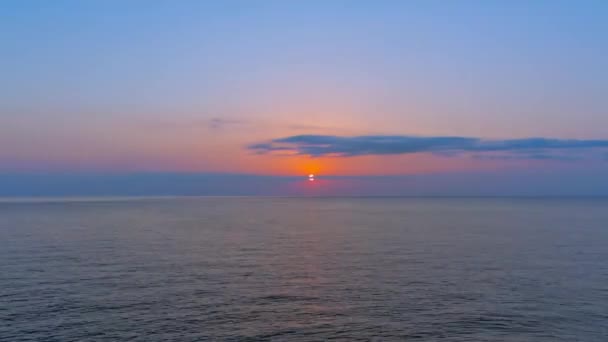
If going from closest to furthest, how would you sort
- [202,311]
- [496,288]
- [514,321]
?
1. [514,321]
2. [202,311]
3. [496,288]

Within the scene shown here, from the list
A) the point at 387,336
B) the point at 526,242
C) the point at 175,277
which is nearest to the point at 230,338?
the point at 387,336

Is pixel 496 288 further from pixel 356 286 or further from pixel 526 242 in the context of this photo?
pixel 526 242

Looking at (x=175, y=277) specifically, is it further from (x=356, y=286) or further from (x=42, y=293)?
(x=356, y=286)

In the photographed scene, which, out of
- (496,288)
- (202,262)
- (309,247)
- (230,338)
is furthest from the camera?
(309,247)

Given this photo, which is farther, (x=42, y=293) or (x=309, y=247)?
(x=309, y=247)

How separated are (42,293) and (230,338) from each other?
82.0ft

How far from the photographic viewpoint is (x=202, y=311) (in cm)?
4678

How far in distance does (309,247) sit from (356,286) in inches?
1595

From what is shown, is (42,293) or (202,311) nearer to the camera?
(202,311)

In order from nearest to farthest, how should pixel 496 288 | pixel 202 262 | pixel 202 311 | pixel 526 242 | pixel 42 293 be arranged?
1. pixel 202 311
2. pixel 42 293
3. pixel 496 288
4. pixel 202 262
5. pixel 526 242

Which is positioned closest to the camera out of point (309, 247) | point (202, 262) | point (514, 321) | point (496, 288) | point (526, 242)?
point (514, 321)

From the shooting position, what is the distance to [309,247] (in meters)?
97.7

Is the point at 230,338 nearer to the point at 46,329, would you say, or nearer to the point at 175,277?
the point at 46,329


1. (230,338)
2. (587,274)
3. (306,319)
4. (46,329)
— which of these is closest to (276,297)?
(306,319)
